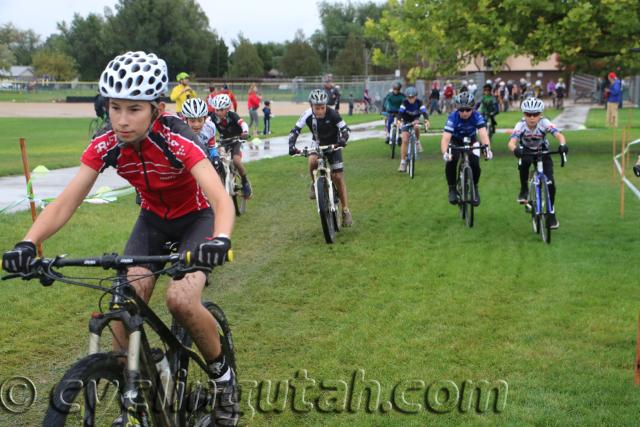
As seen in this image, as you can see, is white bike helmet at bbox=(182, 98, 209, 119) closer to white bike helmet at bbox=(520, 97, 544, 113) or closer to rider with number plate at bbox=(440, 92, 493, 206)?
rider with number plate at bbox=(440, 92, 493, 206)

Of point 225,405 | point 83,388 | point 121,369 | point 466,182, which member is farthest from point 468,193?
point 83,388

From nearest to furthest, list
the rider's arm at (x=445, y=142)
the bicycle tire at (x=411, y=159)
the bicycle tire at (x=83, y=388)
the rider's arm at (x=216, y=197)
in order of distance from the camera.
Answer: the bicycle tire at (x=83, y=388)
the rider's arm at (x=216, y=197)
the rider's arm at (x=445, y=142)
the bicycle tire at (x=411, y=159)

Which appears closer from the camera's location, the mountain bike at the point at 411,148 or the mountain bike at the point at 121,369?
the mountain bike at the point at 121,369

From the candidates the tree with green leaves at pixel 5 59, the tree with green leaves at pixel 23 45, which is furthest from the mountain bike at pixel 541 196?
the tree with green leaves at pixel 23 45

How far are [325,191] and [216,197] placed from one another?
24.6 ft

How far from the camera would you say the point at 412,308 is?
830 cm

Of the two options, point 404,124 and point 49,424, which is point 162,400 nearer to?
point 49,424

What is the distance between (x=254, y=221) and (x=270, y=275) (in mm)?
4123

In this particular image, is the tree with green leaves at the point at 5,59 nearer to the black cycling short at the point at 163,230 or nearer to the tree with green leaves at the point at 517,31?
the tree with green leaves at the point at 517,31

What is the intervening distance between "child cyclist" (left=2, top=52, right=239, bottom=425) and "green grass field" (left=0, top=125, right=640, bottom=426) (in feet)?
3.70

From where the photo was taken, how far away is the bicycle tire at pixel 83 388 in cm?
359

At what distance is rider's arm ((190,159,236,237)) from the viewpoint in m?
4.29

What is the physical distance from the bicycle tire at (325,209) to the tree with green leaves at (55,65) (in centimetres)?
10246

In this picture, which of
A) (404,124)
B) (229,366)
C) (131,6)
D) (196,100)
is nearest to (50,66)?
(131,6)
